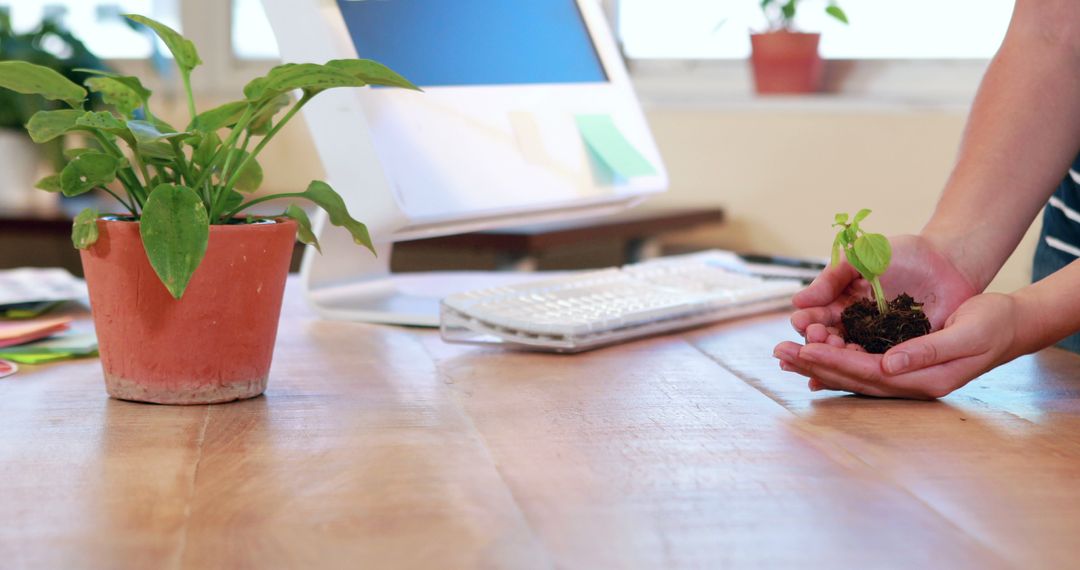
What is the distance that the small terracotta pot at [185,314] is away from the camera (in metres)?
0.74

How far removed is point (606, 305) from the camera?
106 cm

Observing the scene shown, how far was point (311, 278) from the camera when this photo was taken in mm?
1183

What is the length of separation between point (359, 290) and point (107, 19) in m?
2.10

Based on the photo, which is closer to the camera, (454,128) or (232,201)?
(232,201)

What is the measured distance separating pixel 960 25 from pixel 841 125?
0.46 metres

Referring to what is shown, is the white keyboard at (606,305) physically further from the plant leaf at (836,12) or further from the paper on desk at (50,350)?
the plant leaf at (836,12)

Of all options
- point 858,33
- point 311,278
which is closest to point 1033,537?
point 311,278

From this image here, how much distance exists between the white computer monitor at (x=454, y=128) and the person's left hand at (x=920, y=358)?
1.27 ft

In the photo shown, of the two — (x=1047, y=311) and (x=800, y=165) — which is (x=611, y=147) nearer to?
(x=1047, y=311)

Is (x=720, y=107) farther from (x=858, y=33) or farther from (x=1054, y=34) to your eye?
(x=1054, y=34)

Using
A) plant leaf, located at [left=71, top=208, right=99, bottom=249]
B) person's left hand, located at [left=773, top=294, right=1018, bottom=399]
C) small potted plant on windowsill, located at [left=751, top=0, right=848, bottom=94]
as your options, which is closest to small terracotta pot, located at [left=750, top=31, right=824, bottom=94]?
small potted plant on windowsill, located at [left=751, top=0, right=848, bottom=94]

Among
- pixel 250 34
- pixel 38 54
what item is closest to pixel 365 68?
pixel 38 54

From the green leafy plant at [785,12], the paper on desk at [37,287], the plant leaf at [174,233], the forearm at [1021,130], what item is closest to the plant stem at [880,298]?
the forearm at [1021,130]

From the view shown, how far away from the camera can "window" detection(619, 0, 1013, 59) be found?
9.16 feet
